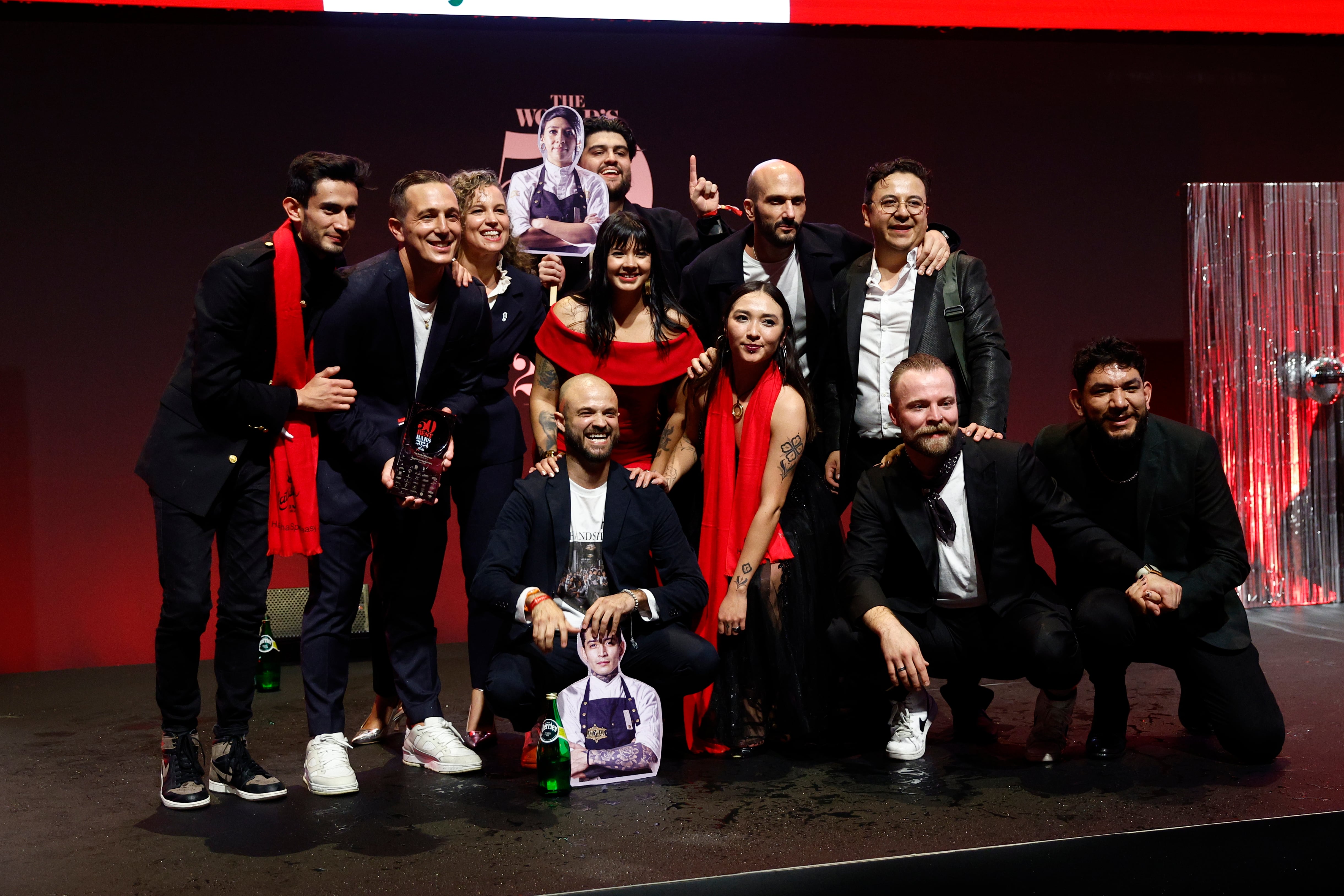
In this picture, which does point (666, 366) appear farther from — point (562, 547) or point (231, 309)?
point (231, 309)

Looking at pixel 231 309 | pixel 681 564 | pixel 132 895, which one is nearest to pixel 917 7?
pixel 681 564

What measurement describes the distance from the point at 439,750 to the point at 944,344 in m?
1.89

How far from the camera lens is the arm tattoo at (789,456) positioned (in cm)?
311

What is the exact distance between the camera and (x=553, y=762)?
2725mm

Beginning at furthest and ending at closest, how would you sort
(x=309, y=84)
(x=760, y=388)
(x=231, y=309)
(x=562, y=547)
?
(x=309, y=84) → (x=760, y=388) → (x=562, y=547) → (x=231, y=309)

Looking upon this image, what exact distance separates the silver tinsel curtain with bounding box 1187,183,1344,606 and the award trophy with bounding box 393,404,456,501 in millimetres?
3866

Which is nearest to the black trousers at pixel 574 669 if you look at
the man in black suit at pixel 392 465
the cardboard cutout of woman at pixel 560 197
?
the man in black suit at pixel 392 465

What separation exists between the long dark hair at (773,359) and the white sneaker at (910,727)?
0.79 metres

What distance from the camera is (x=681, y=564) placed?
9.88 ft

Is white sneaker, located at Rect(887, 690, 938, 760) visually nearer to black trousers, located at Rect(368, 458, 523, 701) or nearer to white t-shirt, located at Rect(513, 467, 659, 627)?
white t-shirt, located at Rect(513, 467, 659, 627)

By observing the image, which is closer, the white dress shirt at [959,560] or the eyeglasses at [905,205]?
the white dress shirt at [959,560]

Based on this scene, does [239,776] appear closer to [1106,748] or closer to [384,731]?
[384,731]

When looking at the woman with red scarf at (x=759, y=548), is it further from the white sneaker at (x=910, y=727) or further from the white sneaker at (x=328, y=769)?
the white sneaker at (x=328, y=769)

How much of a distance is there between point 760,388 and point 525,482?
73cm
